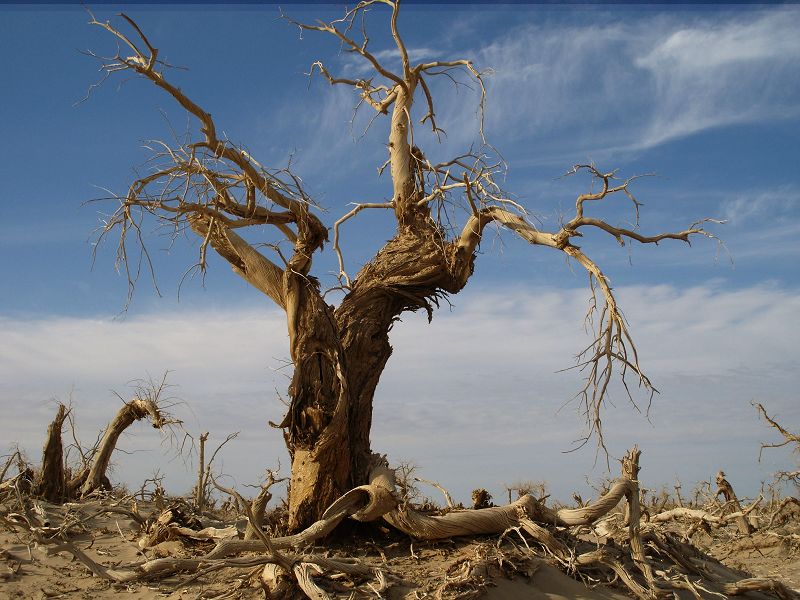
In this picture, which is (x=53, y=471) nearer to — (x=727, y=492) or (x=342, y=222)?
(x=342, y=222)

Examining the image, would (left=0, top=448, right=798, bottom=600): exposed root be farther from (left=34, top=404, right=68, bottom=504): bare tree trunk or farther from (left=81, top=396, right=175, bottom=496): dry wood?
(left=81, top=396, right=175, bottom=496): dry wood

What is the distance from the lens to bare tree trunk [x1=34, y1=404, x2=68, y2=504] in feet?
35.9

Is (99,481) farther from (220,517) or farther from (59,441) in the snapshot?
(220,517)

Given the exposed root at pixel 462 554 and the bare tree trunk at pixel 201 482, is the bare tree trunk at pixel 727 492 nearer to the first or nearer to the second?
the exposed root at pixel 462 554

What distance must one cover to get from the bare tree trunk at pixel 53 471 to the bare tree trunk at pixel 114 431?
736mm

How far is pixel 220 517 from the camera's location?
10.8m

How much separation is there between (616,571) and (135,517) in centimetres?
591

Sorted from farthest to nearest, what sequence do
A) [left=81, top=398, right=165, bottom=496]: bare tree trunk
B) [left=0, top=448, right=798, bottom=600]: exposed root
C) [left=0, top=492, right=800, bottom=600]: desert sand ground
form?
[left=81, top=398, right=165, bottom=496]: bare tree trunk → [left=0, top=492, right=800, bottom=600]: desert sand ground → [left=0, top=448, right=798, bottom=600]: exposed root

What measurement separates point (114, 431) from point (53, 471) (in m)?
1.63

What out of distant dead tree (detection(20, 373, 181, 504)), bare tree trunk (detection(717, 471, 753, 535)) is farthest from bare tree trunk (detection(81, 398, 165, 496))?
bare tree trunk (detection(717, 471, 753, 535))

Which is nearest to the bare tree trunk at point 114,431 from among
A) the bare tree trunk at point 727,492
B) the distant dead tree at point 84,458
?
the distant dead tree at point 84,458

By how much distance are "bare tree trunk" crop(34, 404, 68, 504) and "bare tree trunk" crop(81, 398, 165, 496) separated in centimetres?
74

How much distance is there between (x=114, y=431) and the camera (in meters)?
12.7

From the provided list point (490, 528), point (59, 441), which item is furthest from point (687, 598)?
point (59, 441)
